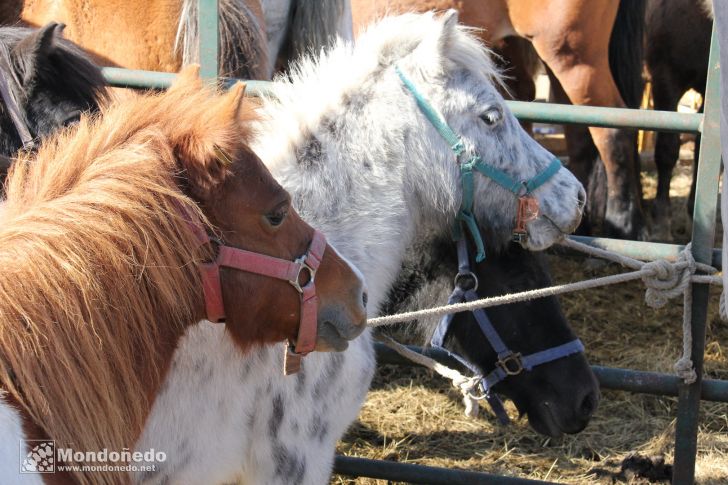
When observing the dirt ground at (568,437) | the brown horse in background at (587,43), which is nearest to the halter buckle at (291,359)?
the dirt ground at (568,437)

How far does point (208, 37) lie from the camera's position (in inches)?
109

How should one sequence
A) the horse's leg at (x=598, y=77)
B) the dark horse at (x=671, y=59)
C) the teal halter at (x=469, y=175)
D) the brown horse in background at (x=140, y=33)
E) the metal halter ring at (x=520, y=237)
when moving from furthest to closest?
the dark horse at (x=671, y=59) → the horse's leg at (x=598, y=77) → the brown horse in background at (x=140, y=33) → the metal halter ring at (x=520, y=237) → the teal halter at (x=469, y=175)

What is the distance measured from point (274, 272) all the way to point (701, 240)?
58.1 inches

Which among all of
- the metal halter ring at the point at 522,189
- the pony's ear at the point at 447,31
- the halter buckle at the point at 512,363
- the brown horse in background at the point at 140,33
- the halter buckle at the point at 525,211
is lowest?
the halter buckle at the point at 512,363

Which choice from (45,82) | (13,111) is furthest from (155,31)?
(13,111)

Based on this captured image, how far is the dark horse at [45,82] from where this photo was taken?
2.53 metres

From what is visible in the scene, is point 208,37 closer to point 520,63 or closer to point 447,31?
point 447,31

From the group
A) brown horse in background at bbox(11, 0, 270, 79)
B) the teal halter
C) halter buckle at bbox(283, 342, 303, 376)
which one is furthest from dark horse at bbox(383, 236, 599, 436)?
brown horse in background at bbox(11, 0, 270, 79)

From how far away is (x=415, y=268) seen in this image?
240cm

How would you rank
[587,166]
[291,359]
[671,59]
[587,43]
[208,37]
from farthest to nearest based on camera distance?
[671,59]
[587,166]
[587,43]
[208,37]
[291,359]

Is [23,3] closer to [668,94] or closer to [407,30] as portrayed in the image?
[407,30]

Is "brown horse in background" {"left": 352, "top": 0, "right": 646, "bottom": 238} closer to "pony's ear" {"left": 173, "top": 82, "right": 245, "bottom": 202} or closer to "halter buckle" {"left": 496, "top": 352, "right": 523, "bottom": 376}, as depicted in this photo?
"halter buckle" {"left": 496, "top": 352, "right": 523, "bottom": 376}

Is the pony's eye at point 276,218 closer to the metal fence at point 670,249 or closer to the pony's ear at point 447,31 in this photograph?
the pony's ear at point 447,31

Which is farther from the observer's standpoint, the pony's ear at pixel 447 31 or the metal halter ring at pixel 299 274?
the pony's ear at pixel 447 31
